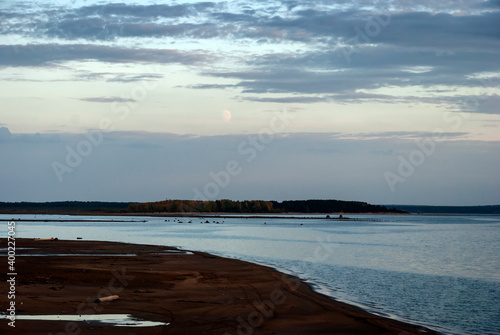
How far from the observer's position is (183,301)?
21031 mm

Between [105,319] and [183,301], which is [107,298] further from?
[105,319]

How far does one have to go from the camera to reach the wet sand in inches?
659

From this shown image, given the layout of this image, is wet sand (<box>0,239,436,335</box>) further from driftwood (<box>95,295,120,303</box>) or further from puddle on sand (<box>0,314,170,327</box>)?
puddle on sand (<box>0,314,170,327</box>)

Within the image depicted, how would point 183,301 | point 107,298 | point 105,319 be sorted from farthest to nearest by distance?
point 183,301, point 107,298, point 105,319

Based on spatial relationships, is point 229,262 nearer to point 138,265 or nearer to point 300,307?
point 138,265

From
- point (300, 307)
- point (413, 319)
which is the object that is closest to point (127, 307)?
point (300, 307)

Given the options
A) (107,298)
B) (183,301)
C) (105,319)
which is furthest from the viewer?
(183,301)

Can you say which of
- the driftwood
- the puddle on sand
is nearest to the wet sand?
the driftwood

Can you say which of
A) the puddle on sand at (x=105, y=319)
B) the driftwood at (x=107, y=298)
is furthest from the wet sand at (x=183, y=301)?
the puddle on sand at (x=105, y=319)

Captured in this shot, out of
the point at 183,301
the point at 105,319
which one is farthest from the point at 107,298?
the point at 105,319

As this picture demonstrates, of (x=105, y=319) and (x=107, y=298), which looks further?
(x=107, y=298)

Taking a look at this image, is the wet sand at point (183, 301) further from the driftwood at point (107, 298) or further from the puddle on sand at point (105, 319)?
the puddle on sand at point (105, 319)

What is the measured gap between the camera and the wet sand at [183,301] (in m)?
16.8

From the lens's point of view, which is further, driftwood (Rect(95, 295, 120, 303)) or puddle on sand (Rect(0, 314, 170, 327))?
driftwood (Rect(95, 295, 120, 303))
